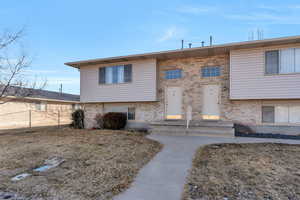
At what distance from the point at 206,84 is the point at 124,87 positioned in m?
4.83

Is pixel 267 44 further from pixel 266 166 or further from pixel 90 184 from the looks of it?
pixel 90 184

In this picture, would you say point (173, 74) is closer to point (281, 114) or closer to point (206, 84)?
point (206, 84)

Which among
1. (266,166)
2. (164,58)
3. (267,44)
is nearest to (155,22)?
(164,58)

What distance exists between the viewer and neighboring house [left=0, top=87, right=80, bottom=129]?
13031mm

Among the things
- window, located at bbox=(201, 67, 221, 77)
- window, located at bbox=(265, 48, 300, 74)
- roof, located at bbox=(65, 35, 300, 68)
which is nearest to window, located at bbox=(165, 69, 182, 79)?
roof, located at bbox=(65, 35, 300, 68)

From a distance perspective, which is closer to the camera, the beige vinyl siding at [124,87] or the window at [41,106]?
the beige vinyl siding at [124,87]

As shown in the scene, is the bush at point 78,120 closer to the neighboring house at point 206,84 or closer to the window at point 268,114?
the neighboring house at point 206,84

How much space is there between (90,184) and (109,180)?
358mm

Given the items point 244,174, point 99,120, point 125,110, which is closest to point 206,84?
point 125,110

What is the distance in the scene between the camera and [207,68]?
881 centimetres

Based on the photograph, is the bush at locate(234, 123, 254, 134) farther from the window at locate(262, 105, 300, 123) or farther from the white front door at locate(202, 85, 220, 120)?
the white front door at locate(202, 85, 220, 120)

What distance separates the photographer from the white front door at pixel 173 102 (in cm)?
920

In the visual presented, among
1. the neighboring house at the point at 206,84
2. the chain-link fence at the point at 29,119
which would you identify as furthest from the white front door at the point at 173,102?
the chain-link fence at the point at 29,119

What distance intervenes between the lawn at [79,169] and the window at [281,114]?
5934mm
